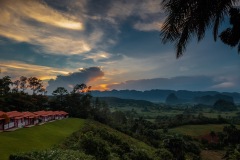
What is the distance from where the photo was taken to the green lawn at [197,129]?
10950 centimetres

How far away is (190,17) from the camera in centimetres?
848

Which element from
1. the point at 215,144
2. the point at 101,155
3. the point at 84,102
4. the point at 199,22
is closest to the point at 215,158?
the point at 215,144

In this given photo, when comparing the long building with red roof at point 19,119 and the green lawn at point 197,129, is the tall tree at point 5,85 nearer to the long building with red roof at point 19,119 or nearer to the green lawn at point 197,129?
the long building with red roof at point 19,119

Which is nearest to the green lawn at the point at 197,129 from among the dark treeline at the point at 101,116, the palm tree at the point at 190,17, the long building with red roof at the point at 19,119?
the dark treeline at the point at 101,116

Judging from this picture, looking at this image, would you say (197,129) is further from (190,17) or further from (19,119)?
(190,17)

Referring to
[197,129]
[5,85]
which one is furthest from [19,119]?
[197,129]

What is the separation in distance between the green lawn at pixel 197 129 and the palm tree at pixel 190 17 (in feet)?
336

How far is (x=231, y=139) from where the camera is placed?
295 ft

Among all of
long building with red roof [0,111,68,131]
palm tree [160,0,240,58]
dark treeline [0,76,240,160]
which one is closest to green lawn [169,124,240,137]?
dark treeline [0,76,240,160]

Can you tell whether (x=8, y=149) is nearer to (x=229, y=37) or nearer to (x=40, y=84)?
(x=229, y=37)

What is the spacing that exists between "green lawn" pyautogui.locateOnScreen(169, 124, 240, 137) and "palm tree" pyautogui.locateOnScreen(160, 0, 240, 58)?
102 m

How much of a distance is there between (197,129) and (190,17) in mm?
116248

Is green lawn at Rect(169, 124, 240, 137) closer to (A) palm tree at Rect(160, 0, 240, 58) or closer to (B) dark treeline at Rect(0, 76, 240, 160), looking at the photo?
(B) dark treeline at Rect(0, 76, 240, 160)

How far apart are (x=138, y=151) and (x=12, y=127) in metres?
25.9
